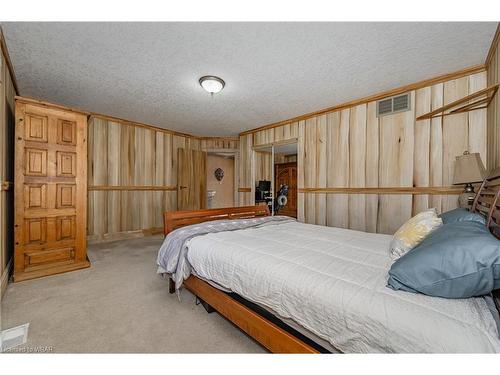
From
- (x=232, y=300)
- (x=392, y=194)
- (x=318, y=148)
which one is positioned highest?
(x=318, y=148)

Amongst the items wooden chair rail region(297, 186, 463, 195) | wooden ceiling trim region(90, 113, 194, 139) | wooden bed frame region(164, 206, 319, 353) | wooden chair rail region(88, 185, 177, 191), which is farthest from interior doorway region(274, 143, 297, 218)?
wooden bed frame region(164, 206, 319, 353)

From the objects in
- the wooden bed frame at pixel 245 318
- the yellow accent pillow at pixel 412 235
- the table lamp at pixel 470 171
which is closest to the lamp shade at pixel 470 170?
the table lamp at pixel 470 171

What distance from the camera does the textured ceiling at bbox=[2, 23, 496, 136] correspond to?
1821 millimetres

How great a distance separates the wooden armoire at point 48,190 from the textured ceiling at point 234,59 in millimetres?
546

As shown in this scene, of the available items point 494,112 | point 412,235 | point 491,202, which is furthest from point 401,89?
point 412,235

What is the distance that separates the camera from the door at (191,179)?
5.15m

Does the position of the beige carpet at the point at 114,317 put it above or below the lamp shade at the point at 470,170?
below

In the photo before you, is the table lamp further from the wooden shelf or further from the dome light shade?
the dome light shade

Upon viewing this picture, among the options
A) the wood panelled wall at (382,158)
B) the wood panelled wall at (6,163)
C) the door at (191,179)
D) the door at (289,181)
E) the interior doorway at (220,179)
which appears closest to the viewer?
the wood panelled wall at (6,163)

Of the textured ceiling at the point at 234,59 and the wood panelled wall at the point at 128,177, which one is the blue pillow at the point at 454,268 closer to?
the textured ceiling at the point at 234,59

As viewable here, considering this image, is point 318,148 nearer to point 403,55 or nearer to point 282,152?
point 403,55
